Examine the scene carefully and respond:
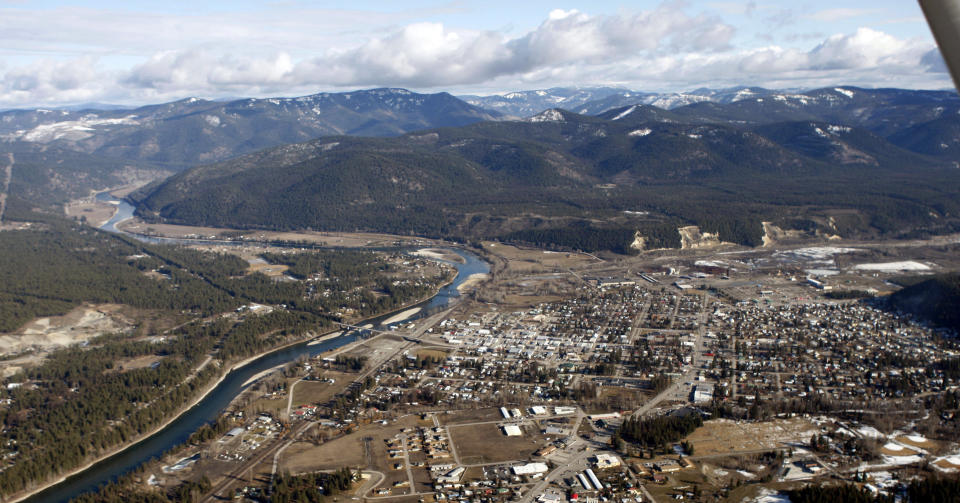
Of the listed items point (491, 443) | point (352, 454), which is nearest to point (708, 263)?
point (491, 443)

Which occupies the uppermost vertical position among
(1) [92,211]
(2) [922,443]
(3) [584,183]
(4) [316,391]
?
(1) [92,211]

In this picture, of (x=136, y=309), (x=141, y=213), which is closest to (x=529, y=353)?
(x=136, y=309)

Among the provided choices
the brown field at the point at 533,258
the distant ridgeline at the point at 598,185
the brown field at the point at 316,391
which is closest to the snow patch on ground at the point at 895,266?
the distant ridgeline at the point at 598,185

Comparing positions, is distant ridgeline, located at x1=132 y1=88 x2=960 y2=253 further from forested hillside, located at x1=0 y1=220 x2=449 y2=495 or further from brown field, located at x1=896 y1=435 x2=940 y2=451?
brown field, located at x1=896 y1=435 x2=940 y2=451

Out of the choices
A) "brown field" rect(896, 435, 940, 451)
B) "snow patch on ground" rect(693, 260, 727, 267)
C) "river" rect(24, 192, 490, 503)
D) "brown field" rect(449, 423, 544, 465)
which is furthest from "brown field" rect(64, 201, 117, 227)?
"brown field" rect(896, 435, 940, 451)

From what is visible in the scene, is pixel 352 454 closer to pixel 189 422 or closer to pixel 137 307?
pixel 189 422

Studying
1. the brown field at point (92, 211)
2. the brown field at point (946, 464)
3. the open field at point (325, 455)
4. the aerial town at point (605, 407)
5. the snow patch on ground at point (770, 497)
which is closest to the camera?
the snow patch on ground at point (770, 497)

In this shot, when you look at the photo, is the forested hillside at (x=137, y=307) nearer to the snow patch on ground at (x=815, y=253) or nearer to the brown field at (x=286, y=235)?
the brown field at (x=286, y=235)
